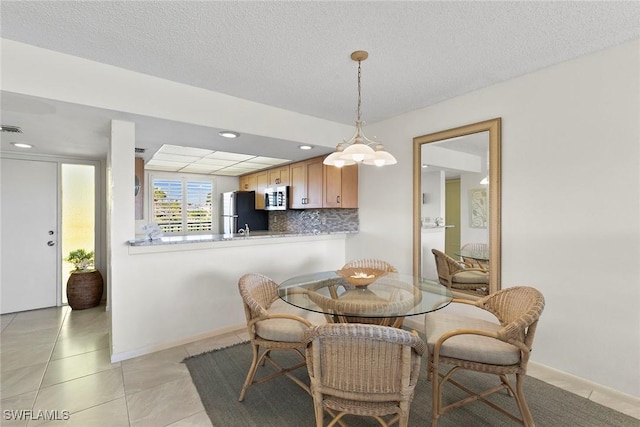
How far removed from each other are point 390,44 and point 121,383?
122 inches

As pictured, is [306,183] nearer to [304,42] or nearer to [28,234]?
[304,42]

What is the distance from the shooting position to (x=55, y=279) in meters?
3.92

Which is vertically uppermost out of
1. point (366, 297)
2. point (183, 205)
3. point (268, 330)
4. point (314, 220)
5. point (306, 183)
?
point (306, 183)

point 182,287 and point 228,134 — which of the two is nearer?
point 182,287

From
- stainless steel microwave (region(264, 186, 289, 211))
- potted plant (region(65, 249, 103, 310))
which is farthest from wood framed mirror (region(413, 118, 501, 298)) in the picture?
potted plant (region(65, 249, 103, 310))

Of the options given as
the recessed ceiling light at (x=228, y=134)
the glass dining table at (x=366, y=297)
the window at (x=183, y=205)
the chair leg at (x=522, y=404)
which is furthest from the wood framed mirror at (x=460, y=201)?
the window at (x=183, y=205)

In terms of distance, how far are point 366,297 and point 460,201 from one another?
156 cm

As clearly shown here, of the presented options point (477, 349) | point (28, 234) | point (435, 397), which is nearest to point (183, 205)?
point (28, 234)

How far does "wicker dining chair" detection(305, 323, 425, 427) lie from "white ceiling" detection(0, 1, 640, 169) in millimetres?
1688

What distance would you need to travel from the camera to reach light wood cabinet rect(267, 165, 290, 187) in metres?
4.95

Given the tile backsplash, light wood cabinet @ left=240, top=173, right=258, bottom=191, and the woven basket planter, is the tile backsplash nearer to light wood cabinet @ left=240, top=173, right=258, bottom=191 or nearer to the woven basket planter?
light wood cabinet @ left=240, top=173, right=258, bottom=191

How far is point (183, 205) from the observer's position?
20.3 ft

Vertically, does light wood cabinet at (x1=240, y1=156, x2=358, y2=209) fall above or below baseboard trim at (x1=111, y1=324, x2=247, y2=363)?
above

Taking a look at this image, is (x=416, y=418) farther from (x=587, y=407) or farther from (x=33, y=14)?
(x=33, y=14)
